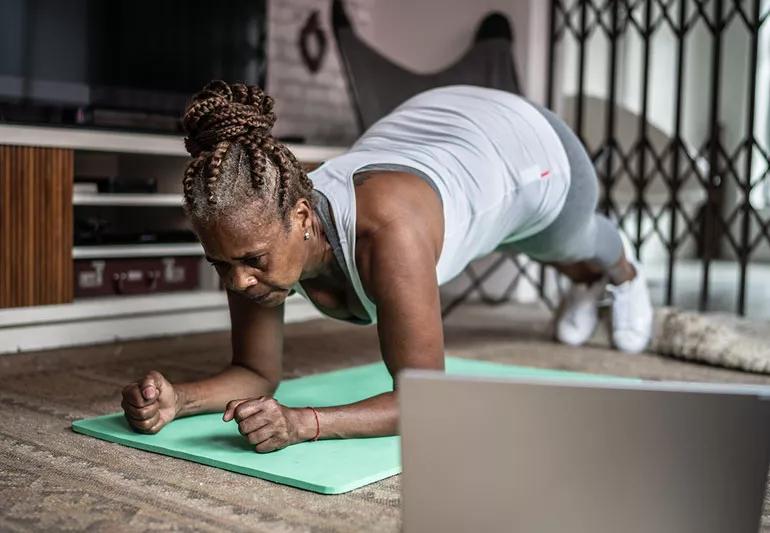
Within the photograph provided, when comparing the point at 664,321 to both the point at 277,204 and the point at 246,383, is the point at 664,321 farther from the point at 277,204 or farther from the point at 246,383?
the point at 277,204

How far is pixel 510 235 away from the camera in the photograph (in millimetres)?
2004

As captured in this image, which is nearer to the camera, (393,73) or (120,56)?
(120,56)

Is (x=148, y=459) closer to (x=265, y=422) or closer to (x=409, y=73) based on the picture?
(x=265, y=422)

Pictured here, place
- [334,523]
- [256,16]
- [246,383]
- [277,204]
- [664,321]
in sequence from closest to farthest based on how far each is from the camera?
[334,523], [277,204], [246,383], [664,321], [256,16]

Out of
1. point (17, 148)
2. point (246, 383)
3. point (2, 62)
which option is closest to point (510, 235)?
point (246, 383)

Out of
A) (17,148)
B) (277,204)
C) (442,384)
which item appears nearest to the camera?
(442,384)

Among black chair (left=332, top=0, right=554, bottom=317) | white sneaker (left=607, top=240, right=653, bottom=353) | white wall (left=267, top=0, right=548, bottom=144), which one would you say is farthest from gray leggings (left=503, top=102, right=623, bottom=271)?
white wall (left=267, top=0, right=548, bottom=144)

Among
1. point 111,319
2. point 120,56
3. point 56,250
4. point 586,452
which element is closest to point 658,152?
point 120,56

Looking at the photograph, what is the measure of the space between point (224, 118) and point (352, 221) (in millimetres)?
253

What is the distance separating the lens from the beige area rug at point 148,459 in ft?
3.85

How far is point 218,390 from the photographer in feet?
5.33

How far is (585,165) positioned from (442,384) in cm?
128

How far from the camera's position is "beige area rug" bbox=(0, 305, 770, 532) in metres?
1.17

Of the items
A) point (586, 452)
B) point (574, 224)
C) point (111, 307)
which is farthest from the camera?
point (111, 307)
